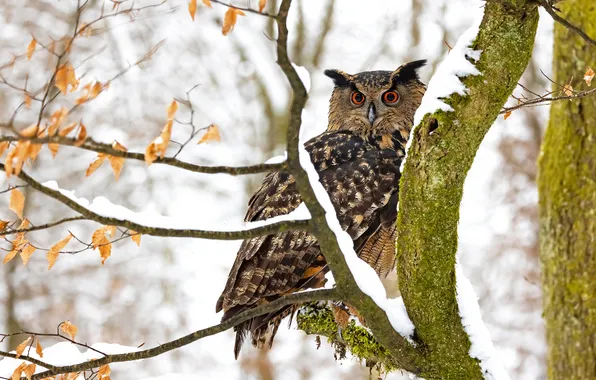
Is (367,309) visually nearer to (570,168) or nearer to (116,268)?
(570,168)

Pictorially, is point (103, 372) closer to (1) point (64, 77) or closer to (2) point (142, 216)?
(2) point (142, 216)

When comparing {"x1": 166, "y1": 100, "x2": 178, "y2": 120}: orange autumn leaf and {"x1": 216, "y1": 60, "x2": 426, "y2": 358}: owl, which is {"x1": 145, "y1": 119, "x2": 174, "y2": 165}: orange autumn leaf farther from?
{"x1": 216, "y1": 60, "x2": 426, "y2": 358}: owl

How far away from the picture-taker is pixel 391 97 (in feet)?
17.4

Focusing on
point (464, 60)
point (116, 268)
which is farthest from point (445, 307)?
point (116, 268)

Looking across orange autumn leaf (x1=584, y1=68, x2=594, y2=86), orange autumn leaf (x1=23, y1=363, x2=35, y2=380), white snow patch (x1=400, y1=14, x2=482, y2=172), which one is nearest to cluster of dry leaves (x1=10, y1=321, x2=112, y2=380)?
orange autumn leaf (x1=23, y1=363, x2=35, y2=380)

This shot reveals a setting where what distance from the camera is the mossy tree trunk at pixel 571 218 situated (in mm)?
5086

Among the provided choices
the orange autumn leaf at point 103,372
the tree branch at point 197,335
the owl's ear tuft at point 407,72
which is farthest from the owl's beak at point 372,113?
the orange autumn leaf at point 103,372

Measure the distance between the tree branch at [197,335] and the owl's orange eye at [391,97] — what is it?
2.81 meters

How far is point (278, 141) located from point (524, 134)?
4286 mm

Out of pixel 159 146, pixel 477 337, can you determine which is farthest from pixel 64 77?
pixel 477 337

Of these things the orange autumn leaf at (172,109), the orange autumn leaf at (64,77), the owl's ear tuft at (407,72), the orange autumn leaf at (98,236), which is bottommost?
the orange autumn leaf at (172,109)

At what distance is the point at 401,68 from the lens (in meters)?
5.32

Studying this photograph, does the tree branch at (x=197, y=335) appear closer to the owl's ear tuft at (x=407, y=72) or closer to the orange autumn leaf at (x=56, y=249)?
the orange autumn leaf at (x=56, y=249)

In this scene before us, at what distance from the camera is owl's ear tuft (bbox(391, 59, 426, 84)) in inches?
209
